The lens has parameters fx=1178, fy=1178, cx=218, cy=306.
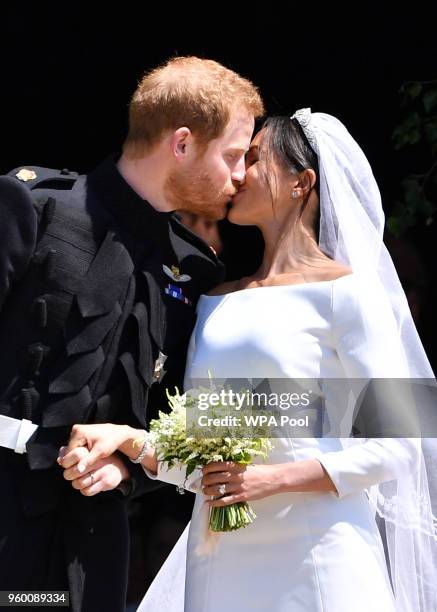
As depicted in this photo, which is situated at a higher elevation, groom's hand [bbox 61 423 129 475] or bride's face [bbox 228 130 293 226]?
bride's face [bbox 228 130 293 226]

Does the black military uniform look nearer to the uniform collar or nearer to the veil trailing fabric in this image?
the uniform collar

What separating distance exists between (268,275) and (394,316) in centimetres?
38

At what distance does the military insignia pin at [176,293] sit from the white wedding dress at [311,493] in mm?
139

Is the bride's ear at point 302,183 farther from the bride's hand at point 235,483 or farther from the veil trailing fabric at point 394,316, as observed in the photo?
the bride's hand at point 235,483

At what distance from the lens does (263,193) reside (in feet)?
11.2

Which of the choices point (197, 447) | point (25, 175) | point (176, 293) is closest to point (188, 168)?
point (176, 293)

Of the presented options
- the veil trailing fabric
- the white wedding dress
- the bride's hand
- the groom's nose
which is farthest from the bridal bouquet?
the groom's nose

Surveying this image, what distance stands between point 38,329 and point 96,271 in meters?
0.22

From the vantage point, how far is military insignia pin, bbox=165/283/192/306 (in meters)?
3.22

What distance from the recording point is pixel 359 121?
5.14m

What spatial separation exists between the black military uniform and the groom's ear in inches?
8.3

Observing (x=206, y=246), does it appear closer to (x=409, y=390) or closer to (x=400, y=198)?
(x=409, y=390)

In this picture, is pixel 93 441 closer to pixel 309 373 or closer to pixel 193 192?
pixel 309 373

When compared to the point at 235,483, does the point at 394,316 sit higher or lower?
higher
